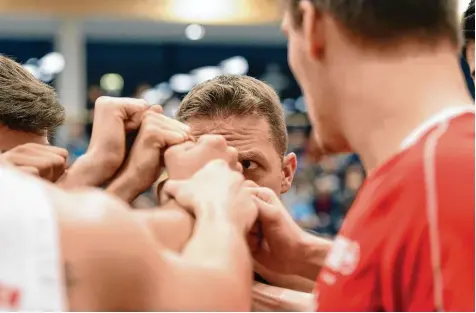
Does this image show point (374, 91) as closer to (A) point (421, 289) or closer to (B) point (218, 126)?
(A) point (421, 289)

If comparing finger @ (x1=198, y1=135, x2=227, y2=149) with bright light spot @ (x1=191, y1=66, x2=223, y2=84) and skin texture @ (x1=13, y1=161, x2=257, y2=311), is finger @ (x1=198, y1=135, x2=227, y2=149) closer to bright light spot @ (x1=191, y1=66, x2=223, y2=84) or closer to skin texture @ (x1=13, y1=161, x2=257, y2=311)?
skin texture @ (x1=13, y1=161, x2=257, y2=311)

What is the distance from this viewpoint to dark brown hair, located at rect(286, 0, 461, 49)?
93 cm

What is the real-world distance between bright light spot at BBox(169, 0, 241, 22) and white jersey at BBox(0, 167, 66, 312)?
7.55 m

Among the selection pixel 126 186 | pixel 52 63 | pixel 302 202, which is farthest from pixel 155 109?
pixel 52 63

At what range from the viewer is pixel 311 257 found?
1.40 meters

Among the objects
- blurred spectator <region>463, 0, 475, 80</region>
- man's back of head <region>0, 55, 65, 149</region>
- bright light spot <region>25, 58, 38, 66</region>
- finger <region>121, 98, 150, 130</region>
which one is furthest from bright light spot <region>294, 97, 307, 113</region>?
finger <region>121, 98, 150, 130</region>

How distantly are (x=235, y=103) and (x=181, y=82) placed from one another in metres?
7.68

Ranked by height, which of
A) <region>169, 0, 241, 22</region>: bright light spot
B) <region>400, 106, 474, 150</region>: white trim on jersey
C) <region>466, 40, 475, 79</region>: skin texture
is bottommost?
<region>400, 106, 474, 150</region>: white trim on jersey

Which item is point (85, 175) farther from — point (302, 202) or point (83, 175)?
point (302, 202)

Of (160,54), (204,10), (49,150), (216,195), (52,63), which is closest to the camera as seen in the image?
(216,195)

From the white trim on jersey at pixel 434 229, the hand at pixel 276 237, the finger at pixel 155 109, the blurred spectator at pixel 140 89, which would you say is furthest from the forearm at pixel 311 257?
the blurred spectator at pixel 140 89

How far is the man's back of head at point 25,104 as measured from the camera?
→ 165cm

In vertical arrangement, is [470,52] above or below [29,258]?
above

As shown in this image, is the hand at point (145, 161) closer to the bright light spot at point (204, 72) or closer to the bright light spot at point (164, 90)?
the bright light spot at point (164, 90)
